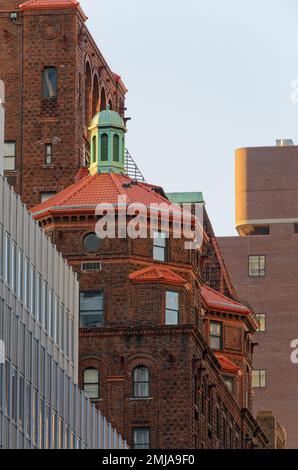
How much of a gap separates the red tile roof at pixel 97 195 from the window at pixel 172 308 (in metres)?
4.80

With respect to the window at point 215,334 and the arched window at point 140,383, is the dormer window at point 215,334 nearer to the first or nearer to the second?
the window at point 215,334

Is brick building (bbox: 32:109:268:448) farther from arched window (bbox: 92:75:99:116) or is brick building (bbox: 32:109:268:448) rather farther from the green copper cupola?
arched window (bbox: 92:75:99:116)

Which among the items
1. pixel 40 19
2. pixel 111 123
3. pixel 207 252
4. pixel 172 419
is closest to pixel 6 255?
pixel 172 419

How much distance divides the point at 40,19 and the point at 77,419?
54693mm

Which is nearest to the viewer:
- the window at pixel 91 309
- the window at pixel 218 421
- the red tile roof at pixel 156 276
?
the window at pixel 91 309

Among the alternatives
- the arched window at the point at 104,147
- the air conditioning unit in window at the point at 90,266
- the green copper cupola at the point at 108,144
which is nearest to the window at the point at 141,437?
the air conditioning unit in window at the point at 90,266

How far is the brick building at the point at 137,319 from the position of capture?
118 metres

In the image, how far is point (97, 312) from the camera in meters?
120

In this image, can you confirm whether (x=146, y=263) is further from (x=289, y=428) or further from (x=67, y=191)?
(x=289, y=428)

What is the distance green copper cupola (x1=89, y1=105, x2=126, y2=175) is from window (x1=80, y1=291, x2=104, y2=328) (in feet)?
30.8

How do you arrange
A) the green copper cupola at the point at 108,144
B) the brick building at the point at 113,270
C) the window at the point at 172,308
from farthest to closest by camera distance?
the green copper cupola at the point at 108,144 < the window at the point at 172,308 < the brick building at the point at 113,270

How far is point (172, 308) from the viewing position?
121 metres

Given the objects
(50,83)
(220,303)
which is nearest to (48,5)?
(50,83)

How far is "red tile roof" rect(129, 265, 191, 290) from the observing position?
120 metres
